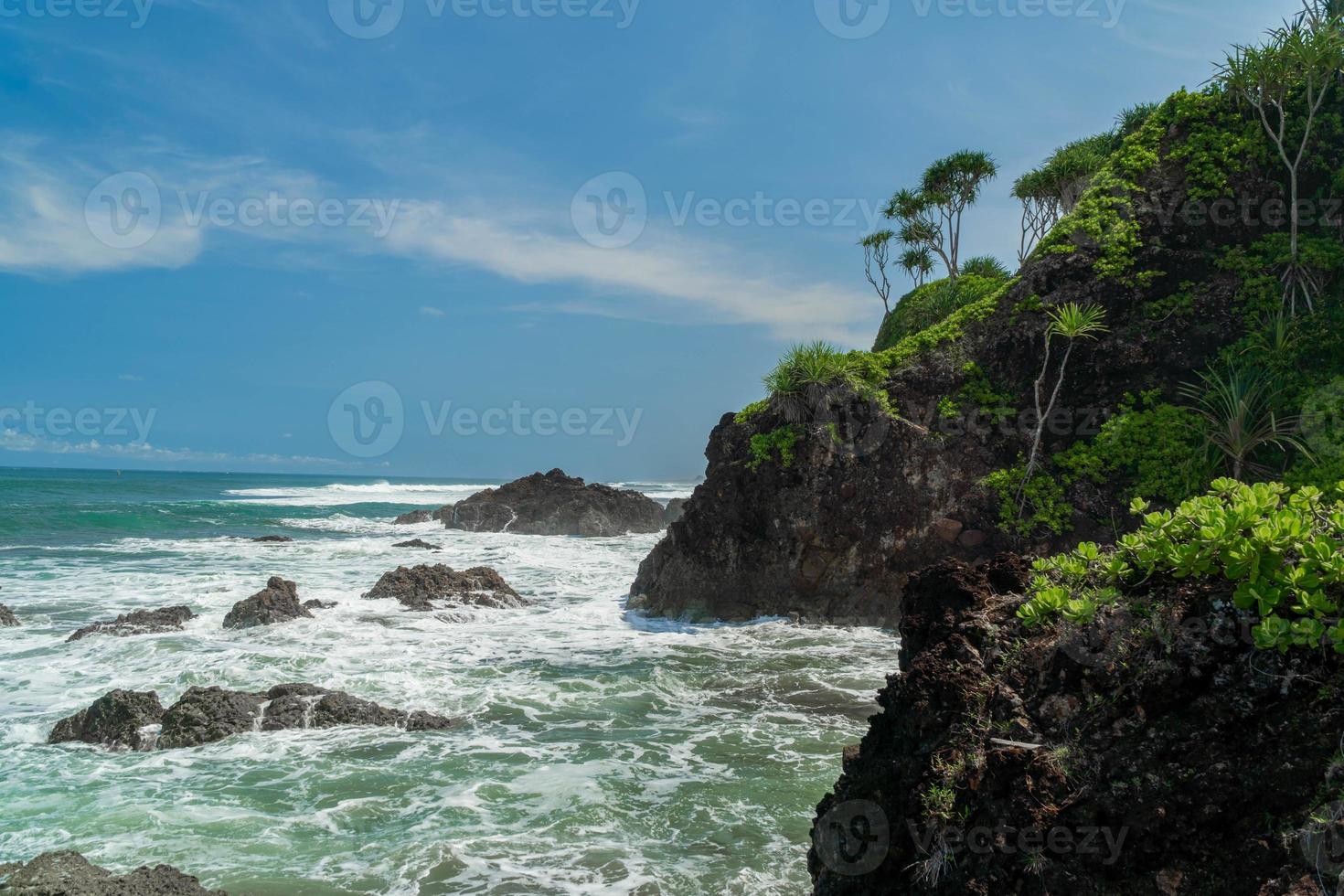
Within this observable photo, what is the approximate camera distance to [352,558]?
28156mm

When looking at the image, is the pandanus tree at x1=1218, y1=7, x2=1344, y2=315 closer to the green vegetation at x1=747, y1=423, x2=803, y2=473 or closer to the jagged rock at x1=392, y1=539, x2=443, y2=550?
the green vegetation at x1=747, y1=423, x2=803, y2=473

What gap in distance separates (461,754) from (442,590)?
10.3 m

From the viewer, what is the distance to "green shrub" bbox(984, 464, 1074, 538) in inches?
629

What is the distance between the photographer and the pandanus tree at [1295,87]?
1504cm

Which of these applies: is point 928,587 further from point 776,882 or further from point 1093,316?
point 1093,316

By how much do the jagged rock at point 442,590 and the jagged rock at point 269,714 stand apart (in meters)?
7.29

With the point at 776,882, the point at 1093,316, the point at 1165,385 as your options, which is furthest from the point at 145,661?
the point at 1165,385

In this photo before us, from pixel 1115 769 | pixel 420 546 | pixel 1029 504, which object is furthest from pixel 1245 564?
pixel 420 546

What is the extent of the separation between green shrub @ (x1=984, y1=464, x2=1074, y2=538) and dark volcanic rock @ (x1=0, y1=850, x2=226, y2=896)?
588 inches

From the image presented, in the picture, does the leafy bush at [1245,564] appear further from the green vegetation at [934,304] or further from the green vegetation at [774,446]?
the green vegetation at [934,304]

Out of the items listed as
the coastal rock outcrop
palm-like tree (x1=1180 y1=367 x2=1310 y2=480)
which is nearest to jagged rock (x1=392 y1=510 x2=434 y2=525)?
the coastal rock outcrop

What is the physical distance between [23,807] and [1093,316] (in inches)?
725

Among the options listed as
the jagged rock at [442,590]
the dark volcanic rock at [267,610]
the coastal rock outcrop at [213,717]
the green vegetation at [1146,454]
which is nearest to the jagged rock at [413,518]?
the jagged rock at [442,590]

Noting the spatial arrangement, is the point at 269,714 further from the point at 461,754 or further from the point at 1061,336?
the point at 1061,336
